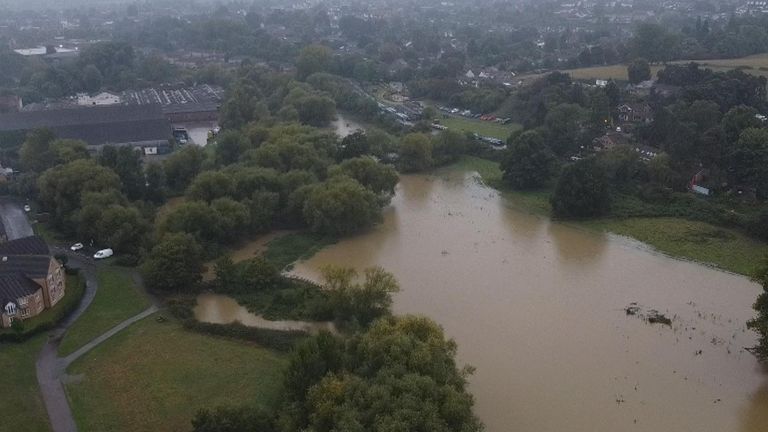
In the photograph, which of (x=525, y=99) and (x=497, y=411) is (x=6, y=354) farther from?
(x=525, y=99)

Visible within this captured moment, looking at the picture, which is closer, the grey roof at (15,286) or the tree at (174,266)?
the grey roof at (15,286)

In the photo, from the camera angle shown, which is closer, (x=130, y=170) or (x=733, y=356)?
(x=733, y=356)

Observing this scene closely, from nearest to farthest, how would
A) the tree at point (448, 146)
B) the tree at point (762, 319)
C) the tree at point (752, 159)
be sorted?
the tree at point (762, 319) → the tree at point (752, 159) → the tree at point (448, 146)

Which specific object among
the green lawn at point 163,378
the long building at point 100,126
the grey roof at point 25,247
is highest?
the grey roof at point 25,247

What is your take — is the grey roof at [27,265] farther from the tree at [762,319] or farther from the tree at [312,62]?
the tree at [312,62]

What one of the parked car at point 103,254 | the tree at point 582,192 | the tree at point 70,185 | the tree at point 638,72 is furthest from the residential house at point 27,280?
the tree at point 638,72

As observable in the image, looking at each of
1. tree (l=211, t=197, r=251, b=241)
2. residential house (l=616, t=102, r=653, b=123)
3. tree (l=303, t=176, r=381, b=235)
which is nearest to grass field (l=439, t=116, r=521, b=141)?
residential house (l=616, t=102, r=653, b=123)

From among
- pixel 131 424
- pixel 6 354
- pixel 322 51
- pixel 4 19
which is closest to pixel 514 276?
pixel 131 424
